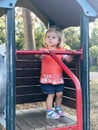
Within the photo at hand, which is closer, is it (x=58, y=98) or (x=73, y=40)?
(x=58, y=98)

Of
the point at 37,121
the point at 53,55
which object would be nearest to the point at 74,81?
the point at 53,55

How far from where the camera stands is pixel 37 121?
11.6ft

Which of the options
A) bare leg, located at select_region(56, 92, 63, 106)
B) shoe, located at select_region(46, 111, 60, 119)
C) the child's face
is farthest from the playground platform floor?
the child's face

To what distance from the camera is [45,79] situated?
367 cm

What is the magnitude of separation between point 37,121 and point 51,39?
101 cm

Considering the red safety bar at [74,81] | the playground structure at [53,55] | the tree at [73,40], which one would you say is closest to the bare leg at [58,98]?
the playground structure at [53,55]

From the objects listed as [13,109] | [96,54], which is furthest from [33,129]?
[96,54]

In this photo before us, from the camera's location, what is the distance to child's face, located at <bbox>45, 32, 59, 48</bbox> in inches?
144

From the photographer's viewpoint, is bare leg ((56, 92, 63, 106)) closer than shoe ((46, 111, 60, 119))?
No

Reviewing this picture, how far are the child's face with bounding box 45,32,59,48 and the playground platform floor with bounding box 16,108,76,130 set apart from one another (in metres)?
0.91

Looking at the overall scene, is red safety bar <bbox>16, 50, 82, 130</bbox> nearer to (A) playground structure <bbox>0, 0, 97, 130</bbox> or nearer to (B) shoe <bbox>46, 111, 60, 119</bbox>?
(A) playground structure <bbox>0, 0, 97, 130</bbox>

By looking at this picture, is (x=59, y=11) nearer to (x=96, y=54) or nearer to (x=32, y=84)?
(x=32, y=84)

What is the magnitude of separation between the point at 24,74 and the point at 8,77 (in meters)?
0.98

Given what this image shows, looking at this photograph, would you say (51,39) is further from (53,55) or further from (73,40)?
(73,40)
